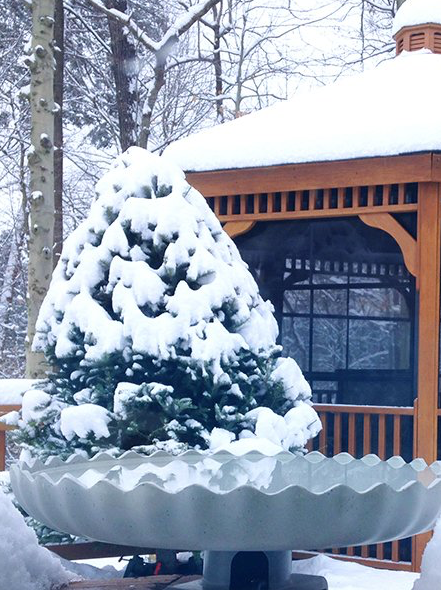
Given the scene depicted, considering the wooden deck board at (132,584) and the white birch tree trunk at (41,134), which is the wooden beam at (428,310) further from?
the white birch tree trunk at (41,134)

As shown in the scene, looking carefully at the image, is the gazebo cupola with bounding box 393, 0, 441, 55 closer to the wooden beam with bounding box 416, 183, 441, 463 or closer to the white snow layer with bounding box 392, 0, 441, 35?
the white snow layer with bounding box 392, 0, 441, 35

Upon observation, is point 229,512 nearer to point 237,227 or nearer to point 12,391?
point 12,391

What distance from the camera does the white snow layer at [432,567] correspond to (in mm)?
2000

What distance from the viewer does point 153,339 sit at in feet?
15.5

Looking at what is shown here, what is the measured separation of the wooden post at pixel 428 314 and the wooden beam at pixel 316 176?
16 centimetres

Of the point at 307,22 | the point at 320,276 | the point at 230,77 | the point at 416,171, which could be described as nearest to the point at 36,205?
the point at 320,276

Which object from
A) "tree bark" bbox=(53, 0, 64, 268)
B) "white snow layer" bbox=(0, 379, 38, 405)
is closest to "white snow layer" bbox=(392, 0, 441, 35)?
"white snow layer" bbox=(0, 379, 38, 405)

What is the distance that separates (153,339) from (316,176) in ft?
9.48

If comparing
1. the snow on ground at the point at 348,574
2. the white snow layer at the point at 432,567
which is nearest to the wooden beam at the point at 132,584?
the white snow layer at the point at 432,567

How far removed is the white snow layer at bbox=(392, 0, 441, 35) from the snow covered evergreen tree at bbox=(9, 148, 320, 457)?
4.28 metres

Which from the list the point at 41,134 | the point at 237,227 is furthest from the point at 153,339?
the point at 41,134

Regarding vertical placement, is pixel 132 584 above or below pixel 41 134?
below

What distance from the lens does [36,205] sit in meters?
10.6

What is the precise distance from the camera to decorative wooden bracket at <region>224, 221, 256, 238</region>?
25.2 ft
